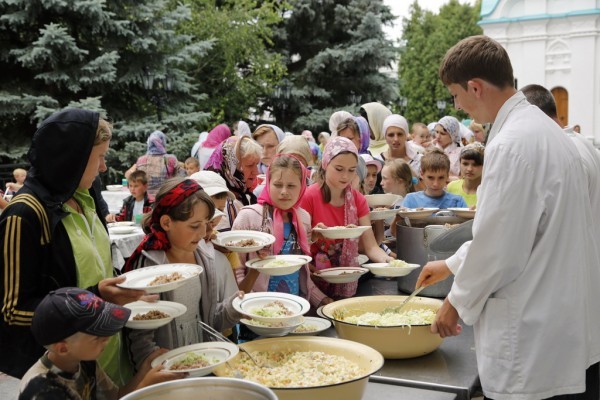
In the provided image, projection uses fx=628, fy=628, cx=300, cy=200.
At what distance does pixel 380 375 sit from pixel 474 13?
112 ft

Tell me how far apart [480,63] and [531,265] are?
0.62 meters

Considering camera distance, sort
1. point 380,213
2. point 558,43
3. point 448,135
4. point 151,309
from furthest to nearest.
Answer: point 558,43
point 448,135
point 380,213
point 151,309

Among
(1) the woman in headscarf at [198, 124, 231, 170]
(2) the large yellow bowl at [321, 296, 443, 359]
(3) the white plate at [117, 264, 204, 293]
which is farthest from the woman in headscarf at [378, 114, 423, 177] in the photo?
(3) the white plate at [117, 264, 204, 293]

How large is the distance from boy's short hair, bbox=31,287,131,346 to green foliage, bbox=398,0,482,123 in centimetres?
2893

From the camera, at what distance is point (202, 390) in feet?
4.77

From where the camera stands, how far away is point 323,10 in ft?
53.1

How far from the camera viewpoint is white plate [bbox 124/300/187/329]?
68.9 inches

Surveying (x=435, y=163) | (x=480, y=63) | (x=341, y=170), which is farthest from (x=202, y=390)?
(x=435, y=163)

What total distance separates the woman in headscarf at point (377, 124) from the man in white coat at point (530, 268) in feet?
14.1

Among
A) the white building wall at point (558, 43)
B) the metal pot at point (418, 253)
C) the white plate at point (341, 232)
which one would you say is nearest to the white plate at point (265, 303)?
the white plate at point (341, 232)

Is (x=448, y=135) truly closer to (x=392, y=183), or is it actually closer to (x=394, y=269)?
(x=392, y=183)

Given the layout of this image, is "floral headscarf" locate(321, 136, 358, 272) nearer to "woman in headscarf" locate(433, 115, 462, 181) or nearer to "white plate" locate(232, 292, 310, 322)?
"white plate" locate(232, 292, 310, 322)

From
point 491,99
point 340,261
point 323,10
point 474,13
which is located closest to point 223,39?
point 323,10

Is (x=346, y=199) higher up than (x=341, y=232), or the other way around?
(x=346, y=199)
